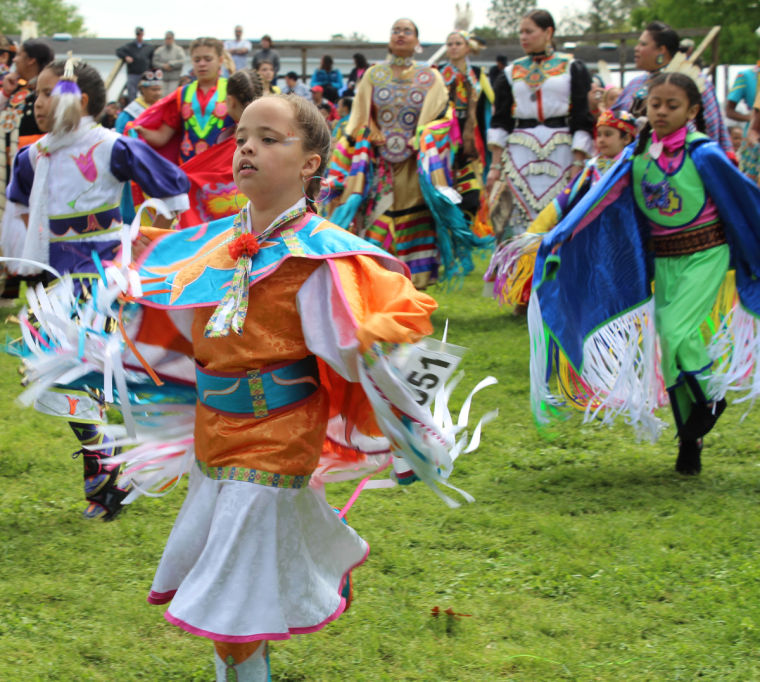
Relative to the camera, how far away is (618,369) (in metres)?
4.53

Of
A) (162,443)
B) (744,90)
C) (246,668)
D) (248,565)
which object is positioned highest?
(744,90)

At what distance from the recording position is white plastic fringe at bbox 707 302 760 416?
432cm

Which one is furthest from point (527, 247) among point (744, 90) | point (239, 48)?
point (239, 48)

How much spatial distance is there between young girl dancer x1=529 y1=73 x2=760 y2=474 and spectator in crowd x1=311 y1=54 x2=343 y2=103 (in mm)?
11436

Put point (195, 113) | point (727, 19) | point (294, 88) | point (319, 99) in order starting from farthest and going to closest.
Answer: point (727, 19)
point (294, 88)
point (319, 99)
point (195, 113)

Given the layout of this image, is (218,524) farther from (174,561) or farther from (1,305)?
(1,305)

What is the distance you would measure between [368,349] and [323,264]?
317mm

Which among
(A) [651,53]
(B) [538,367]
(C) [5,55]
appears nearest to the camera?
(B) [538,367]

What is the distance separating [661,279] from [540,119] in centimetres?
333

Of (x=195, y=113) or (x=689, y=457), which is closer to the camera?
(x=689, y=457)

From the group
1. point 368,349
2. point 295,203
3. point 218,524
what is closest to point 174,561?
point 218,524

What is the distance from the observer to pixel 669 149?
4414 mm

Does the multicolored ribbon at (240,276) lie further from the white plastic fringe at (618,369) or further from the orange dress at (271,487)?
the white plastic fringe at (618,369)

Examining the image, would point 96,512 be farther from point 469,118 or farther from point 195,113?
point 469,118
